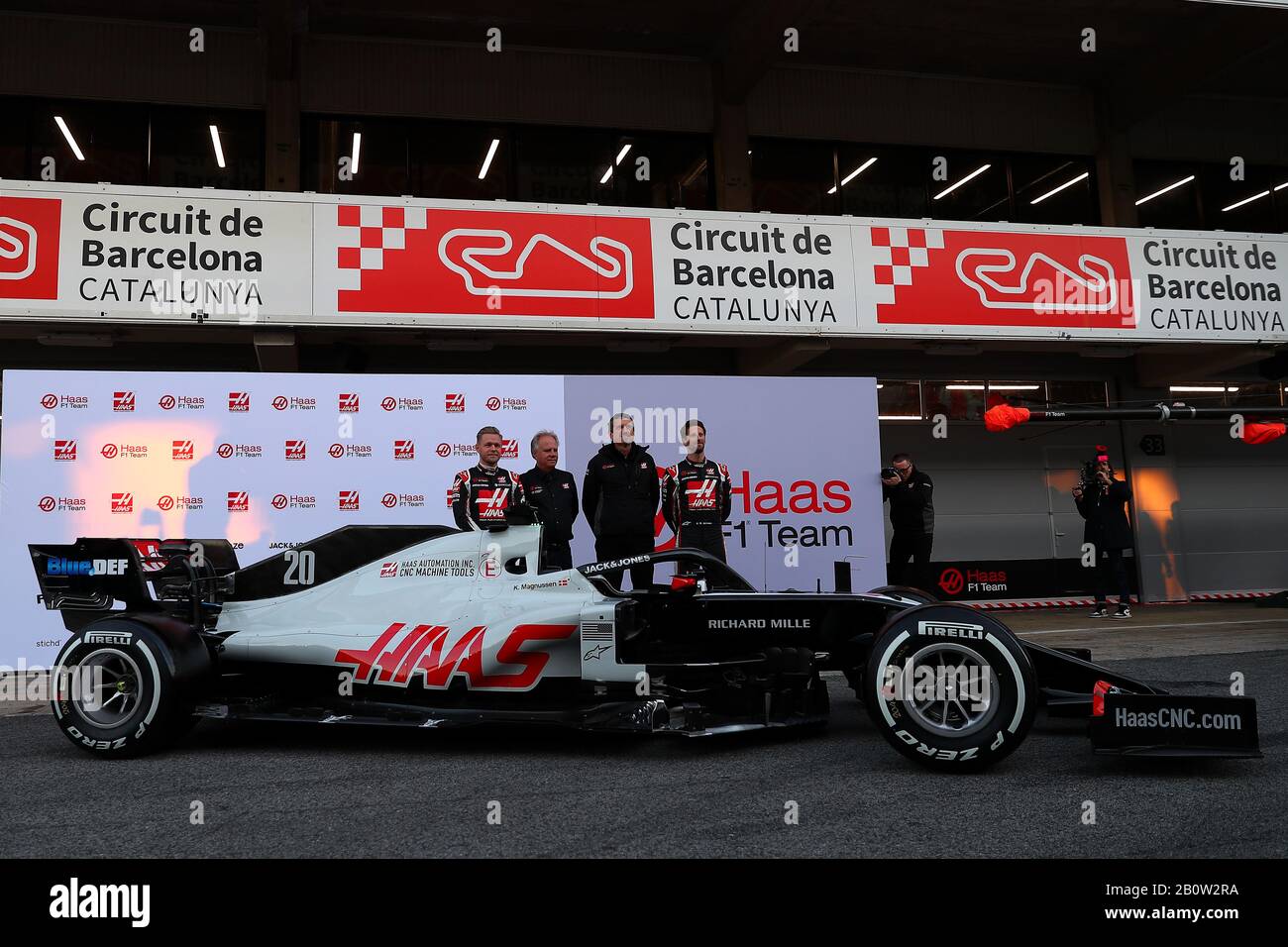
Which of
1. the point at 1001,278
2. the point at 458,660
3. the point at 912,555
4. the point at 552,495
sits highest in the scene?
the point at 1001,278

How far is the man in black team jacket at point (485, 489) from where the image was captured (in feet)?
21.4

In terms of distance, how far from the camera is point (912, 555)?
29.5ft

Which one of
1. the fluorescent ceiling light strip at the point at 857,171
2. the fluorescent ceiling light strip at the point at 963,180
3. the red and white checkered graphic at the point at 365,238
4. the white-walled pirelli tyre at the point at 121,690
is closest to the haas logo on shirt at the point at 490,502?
the white-walled pirelli tyre at the point at 121,690

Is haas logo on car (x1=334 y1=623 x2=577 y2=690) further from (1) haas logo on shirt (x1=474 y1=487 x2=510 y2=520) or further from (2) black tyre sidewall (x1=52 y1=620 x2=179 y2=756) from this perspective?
(1) haas logo on shirt (x1=474 y1=487 x2=510 y2=520)

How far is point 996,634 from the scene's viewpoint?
3.58 m

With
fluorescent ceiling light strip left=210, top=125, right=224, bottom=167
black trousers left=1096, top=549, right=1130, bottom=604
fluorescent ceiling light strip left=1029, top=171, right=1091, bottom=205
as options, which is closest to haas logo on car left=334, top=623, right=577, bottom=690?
black trousers left=1096, top=549, right=1130, bottom=604

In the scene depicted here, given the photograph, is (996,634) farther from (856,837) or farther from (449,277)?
(449,277)

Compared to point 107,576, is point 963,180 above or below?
above

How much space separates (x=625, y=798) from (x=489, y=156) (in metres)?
9.62

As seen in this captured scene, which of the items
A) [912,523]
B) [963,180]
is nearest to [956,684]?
[912,523]

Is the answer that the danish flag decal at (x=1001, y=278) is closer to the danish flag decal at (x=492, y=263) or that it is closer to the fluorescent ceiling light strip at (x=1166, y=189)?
the danish flag decal at (x=492, y=263)

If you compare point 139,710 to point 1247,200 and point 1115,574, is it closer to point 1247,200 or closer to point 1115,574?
point 1115,574

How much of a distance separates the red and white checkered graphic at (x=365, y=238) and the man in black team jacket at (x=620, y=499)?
3.16 m

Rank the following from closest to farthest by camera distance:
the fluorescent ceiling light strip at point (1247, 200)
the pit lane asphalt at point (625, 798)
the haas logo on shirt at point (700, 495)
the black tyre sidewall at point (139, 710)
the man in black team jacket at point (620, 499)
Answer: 1. the pit lane asphalt at point (625, 798)
2. the black tyre sidewall at point (139, 710)
3. the man in black team jacket at point (620, 499)
4. the haas logo on shirt at point (700, 495)
5. the fluorescent ceiling light strip at point (1247, 200)
